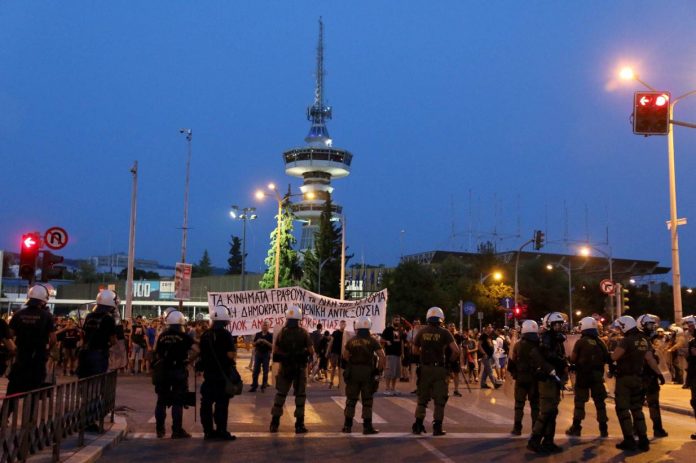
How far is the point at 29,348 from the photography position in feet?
31.6

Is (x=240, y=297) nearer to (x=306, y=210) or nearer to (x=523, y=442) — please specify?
(x=523, y=442)

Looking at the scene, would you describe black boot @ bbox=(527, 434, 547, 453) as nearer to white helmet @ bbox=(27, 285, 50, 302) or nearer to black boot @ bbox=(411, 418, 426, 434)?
black boot @ bbox=(411, 418, 426, 434)

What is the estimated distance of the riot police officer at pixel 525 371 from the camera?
38.9ft

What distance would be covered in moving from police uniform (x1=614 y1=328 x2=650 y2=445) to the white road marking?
272cm

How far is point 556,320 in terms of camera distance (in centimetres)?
1198

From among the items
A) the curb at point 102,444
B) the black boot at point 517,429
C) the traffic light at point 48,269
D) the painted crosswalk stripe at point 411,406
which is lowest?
the painted crosswalk stripe at point 411,406

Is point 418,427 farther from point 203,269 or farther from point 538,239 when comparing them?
point 203,269

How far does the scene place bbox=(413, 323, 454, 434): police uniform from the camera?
39.1ft

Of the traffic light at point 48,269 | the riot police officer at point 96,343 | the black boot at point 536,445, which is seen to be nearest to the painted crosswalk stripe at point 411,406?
the black boot at point 536,445

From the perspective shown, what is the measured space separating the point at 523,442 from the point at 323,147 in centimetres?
13039

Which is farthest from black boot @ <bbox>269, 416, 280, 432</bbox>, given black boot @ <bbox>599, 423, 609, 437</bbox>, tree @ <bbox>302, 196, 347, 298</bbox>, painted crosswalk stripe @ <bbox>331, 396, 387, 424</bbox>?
tree @ <bbox>302, 196, 347, 298</bbox>

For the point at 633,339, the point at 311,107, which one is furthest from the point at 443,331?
the point at 311,107

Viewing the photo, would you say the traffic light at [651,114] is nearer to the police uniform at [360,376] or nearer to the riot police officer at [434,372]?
the riot police officer at [434,372]

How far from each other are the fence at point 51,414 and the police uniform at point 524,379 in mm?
A: 6035
